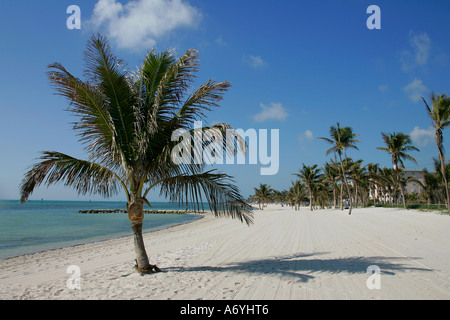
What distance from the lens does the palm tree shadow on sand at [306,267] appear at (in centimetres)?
591

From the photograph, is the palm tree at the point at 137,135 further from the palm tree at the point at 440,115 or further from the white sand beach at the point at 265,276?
the palm tree at the point at 440,115

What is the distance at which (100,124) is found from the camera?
626cm

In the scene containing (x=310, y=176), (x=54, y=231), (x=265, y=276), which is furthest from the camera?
(x=310, y=176)

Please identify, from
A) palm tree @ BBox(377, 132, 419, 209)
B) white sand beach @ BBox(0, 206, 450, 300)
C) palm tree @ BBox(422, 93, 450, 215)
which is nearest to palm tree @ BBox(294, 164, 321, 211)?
palm tree @ BBox(377, 132, 419, 209)

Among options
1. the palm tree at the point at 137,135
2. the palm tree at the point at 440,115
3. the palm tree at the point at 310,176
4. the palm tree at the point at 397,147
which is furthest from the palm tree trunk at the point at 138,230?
the palm tree at the point at 310,176

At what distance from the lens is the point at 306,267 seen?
6.44 m

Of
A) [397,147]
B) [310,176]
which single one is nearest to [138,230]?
[397,147]

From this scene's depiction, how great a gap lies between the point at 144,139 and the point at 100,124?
124 cm

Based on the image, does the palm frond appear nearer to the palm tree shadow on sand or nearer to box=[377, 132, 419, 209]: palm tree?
the palm tree shadow on sand

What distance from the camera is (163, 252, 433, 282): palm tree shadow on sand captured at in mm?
5906

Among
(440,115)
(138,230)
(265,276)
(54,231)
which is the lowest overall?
(54,231)

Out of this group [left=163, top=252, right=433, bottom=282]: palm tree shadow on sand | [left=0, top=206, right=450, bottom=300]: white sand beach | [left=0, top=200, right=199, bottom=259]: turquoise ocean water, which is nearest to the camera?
[left=0, top=206, right=450, bottom=300]: white sand beach

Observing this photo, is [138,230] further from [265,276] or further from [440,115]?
[440,115]
